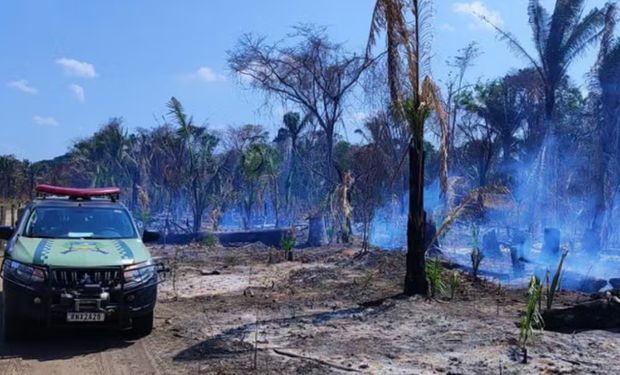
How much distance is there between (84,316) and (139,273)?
0.85m

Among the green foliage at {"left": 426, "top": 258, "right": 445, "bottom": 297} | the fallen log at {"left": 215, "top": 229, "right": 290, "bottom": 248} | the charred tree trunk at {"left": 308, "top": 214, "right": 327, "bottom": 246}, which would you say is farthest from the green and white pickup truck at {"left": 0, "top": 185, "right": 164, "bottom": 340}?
the fallen log at {"left": 215, "top": 229, "right": 290, "bottom": 248}

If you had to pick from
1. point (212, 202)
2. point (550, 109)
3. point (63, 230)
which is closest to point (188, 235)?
point (212, 202)

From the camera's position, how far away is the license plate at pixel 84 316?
741 centimetres

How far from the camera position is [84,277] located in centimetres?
755

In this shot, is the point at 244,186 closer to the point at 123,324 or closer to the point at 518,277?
the point at 518,277

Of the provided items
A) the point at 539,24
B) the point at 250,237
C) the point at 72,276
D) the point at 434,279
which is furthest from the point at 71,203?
the point at 539,24

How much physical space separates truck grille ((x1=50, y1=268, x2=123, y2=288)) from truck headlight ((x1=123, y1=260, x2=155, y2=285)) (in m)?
0.11

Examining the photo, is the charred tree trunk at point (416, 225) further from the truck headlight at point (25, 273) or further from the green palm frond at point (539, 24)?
the green palm frond at point (539, 24)

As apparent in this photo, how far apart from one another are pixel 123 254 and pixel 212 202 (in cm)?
3817

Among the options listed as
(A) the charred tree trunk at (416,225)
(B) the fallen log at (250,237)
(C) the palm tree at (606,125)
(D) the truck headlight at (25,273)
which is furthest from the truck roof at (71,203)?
(C) the palm tree at (606,125)

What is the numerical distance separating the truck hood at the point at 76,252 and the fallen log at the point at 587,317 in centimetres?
621

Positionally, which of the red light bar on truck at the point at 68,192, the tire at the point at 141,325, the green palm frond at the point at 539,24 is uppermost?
the green palm frond at the point at 539,24

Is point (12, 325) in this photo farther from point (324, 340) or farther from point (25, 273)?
point (324, 340)

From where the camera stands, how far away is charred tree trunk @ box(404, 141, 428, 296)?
11367mm
